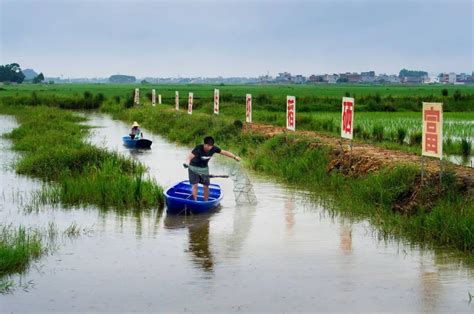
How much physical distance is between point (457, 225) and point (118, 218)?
5.13 m

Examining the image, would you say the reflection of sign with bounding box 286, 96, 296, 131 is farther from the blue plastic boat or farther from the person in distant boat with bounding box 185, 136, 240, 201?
the person in distant boat with bounding box 185, 136, 240, 201

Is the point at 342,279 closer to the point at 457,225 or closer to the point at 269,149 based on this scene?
the point at 457,225

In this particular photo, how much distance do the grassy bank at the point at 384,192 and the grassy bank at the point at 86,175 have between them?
3.15 meters

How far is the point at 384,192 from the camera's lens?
12.2 m

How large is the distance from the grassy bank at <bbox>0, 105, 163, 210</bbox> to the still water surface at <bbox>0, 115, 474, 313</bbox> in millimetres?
547

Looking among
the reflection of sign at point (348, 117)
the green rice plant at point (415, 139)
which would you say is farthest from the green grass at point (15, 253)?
the green rice plant at point (415, 139)

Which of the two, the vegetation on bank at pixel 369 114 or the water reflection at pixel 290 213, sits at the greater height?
the vegetation on bank at pixel 369 114

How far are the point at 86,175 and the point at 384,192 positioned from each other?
19.7ft

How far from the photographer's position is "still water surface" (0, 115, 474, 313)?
7.55 metres

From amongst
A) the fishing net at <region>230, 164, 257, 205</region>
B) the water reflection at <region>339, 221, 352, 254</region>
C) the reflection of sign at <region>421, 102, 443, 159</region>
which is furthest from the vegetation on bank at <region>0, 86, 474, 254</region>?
the fishing net at <region>230, 164, 257, 205</region>

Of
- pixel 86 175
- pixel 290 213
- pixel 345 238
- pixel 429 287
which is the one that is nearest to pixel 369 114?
pixel 86 175

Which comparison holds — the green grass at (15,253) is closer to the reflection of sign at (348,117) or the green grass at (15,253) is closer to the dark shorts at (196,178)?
the dark shorts at (196,178)

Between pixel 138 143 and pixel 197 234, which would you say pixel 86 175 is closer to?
pixel 197 234

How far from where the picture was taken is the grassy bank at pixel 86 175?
13.0 m
